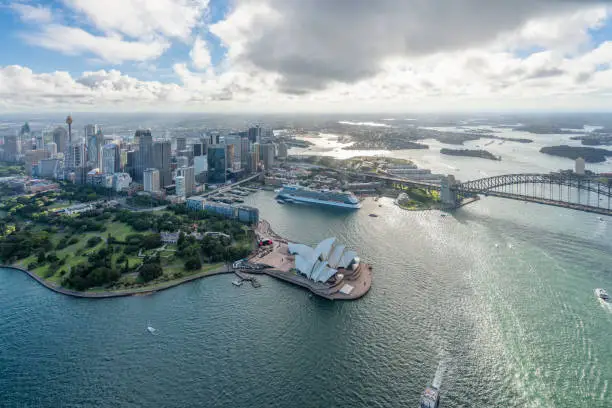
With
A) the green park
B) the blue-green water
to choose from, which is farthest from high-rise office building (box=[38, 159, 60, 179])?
the blue-green water

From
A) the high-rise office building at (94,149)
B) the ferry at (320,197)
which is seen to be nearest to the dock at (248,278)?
the ferry at (320,197)

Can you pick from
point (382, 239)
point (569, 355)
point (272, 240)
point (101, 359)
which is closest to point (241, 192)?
point (272, 240)

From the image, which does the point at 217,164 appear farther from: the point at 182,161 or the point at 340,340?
the point at 340,340

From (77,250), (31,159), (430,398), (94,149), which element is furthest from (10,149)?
(430,398)

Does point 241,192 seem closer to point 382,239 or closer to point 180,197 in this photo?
point 180,197

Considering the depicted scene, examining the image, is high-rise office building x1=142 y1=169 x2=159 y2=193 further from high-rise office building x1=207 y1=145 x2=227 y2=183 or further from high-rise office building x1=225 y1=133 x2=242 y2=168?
high-rise office building x1=225 y1=133 x2=242 y2=168
